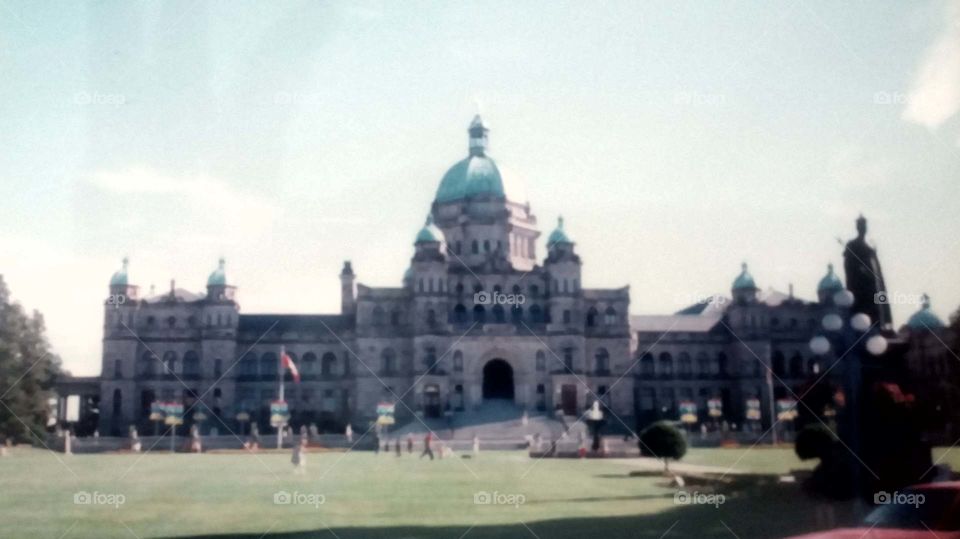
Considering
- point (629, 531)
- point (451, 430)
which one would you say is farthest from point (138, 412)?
point (629, 531)

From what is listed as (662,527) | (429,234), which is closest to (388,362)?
(429,234)

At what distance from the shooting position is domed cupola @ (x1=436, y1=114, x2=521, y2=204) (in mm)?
62812

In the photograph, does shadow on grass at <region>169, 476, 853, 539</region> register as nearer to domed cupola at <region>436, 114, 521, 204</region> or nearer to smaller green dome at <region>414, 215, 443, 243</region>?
smaller green dome at <region>414, 215, 443, 243</region>

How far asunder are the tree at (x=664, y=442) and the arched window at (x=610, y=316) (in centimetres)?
3275

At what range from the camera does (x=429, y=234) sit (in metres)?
58.1

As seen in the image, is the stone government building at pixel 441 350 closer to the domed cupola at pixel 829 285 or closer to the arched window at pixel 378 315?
the arched window at pixel 378 315

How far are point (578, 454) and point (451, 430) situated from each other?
1503 centimetres

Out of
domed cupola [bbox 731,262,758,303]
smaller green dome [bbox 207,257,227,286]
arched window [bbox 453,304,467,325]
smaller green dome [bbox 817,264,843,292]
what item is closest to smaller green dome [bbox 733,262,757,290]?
domed cupola [bbox 731,262,758,303]

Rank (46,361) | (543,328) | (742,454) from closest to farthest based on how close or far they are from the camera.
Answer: (46,361), (742,454), (543,328)

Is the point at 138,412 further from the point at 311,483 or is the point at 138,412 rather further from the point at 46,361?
the point at 311,483

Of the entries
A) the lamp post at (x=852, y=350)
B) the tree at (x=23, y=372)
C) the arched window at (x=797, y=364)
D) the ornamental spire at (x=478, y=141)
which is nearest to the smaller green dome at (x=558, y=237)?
the ornamental spire at (x=478, y=141)

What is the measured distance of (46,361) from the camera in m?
28.4

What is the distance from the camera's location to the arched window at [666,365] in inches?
2302

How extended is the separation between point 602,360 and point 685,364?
18.4 feet
